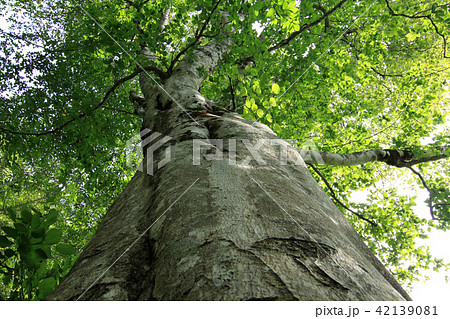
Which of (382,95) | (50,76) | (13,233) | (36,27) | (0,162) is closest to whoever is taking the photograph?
(13,233)

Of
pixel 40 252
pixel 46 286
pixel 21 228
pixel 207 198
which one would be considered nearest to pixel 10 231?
pixel 21 228

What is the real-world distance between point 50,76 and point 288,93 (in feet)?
16.1

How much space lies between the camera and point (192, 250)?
0.93 meters

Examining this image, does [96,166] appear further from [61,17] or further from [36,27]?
[61,17]

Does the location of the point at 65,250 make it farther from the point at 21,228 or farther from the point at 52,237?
the point at 21,228

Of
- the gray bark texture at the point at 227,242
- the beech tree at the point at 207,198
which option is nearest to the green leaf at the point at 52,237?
the beech tree at the point at 207,198

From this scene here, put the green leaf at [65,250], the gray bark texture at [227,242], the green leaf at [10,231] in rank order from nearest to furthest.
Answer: the gray bark texture at [227,242] < the green leaf at [10,231] < the green leaf at [65,250]

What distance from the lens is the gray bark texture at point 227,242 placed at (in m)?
0.80

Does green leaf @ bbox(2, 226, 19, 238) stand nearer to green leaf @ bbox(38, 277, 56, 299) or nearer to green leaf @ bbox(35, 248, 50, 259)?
green leaf @ bbox(35, 248, 50, 259)

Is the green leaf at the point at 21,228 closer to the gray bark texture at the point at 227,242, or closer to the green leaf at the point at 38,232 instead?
the green leaf at the point at 38,232

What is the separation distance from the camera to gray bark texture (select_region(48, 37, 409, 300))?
796 mm

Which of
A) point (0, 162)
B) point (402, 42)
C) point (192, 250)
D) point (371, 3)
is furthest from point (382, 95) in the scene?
point (0, 162)

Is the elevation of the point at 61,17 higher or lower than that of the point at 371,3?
higher

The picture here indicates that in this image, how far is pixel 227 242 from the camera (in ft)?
3.04
